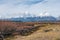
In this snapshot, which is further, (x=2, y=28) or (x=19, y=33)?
(x=19, y=33)

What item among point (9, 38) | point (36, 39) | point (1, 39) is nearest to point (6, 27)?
point (9, 38)

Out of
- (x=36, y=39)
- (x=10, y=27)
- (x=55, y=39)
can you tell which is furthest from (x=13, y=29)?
(x=55, y=39)

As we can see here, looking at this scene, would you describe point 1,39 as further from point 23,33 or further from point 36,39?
point 23,33

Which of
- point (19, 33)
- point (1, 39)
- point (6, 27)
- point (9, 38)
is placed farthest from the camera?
point (19, 33)

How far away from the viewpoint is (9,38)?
32.2 m

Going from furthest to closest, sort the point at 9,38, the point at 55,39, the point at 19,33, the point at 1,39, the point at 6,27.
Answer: the point at 19,33
the point at 6,27
the point at 9,38
the point at 55,39
the point at 1,39

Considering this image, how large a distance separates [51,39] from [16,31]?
41.0ft

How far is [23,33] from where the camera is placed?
127ft

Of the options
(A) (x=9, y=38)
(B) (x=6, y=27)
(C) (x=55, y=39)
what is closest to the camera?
(C) (x=55, y=39)

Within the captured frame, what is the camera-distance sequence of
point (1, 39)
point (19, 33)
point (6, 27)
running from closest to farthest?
1. point (1, 39)
2. point (6, 27)
3. point (19, 33)

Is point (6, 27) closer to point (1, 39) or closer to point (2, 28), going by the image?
point (2, 28)

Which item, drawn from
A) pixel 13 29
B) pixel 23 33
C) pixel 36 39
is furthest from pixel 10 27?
pixel 36 39

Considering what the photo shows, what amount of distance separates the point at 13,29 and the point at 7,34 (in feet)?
13.9

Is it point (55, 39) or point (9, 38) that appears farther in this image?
point (9, 38)
